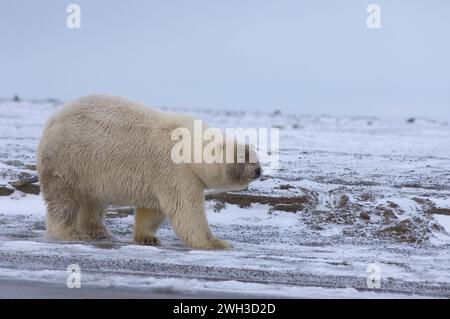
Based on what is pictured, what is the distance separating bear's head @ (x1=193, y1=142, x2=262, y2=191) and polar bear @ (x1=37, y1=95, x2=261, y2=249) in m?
0.01

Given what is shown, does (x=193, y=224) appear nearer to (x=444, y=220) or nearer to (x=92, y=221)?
(x=92, y=221)

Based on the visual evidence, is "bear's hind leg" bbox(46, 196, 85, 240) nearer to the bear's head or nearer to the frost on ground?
the frost on ground

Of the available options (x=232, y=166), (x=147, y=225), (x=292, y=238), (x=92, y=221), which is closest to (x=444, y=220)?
(x=292, y=238)

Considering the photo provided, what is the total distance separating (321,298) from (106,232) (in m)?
4.44

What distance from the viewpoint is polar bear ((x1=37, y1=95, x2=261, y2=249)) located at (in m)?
10.9

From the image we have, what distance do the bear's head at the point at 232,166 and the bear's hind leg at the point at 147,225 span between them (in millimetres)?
997

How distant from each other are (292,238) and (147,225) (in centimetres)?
200

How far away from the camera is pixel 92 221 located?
11672 mm

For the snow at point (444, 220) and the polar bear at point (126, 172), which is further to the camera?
the snow at point (444, 220)

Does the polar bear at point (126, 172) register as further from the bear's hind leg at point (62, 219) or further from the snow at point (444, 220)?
the snow at point (444, 220)

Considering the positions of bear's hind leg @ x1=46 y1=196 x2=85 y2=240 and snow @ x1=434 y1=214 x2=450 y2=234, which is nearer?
bear's hind leg @ x1=46 y1=196 x2=85 y2=240

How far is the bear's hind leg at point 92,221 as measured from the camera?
11656mm

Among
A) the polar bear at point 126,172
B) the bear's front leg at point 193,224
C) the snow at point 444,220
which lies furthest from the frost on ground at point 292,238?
the polar bear at point 126,172

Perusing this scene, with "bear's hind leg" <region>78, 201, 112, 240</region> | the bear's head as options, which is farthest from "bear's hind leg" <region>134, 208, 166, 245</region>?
the bear's head
